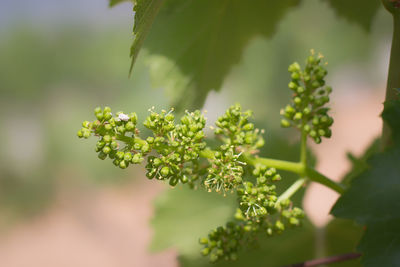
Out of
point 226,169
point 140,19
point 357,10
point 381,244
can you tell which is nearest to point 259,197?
point 226,169

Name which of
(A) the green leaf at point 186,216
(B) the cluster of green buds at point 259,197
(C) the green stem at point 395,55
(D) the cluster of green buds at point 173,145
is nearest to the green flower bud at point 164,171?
(D) the cluster of green buds at point 173,145

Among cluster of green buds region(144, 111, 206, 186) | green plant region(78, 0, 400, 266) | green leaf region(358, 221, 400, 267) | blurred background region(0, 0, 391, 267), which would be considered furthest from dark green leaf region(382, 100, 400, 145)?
blurred background region(0, 0, 391, 267)

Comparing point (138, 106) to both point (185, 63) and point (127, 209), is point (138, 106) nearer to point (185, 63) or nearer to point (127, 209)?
point (127, 209)

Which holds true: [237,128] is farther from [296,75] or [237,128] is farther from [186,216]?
[186,216]

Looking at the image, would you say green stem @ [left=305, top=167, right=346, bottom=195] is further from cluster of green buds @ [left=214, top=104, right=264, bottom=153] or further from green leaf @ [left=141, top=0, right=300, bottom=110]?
green leaf @ [left=141, top=0, right=300, bottom=110]

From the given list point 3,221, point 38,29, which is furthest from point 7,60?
point 3,221
